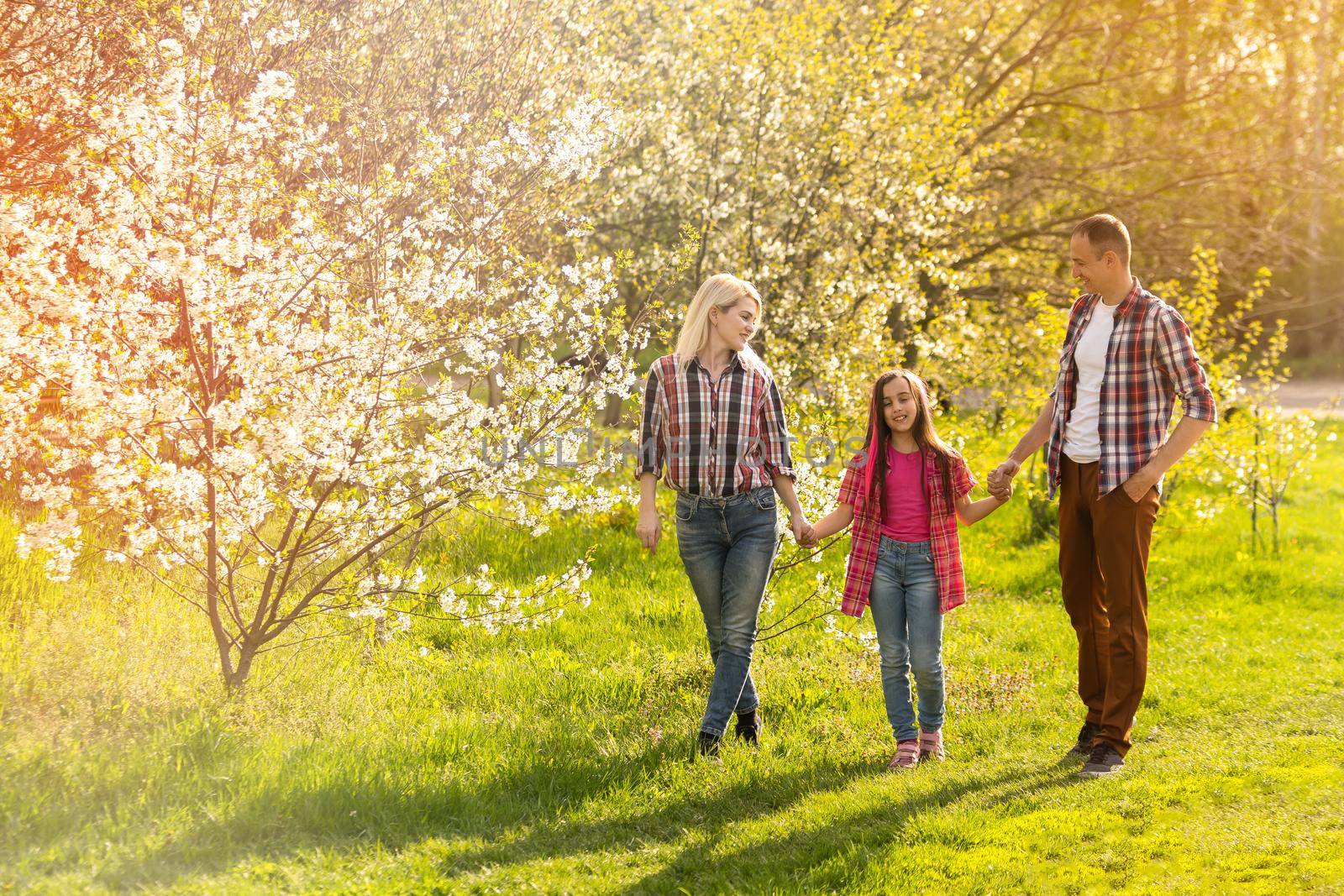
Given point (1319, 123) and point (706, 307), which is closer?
point (706, 307)

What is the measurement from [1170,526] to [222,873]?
9255 mm

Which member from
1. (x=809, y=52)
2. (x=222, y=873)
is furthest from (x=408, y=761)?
(x=809, y=52)

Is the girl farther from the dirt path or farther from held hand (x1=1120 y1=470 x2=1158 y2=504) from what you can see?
the dirt path

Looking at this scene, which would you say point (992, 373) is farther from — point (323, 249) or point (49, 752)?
point (49, 752)

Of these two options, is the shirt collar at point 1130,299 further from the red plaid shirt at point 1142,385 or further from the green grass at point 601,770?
the green grass at point 601,770

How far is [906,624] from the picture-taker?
16.8 ft

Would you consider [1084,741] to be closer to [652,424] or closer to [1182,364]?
[1182,364]

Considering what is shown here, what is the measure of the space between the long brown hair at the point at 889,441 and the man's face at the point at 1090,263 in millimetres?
847

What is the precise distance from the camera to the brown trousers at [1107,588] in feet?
16.0

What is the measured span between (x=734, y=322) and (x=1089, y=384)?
5.31 feet

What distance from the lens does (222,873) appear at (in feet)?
12.3

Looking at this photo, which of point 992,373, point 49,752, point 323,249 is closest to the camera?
point 49,752

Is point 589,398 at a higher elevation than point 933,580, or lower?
higher

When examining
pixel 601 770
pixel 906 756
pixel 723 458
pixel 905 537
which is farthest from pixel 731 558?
pixel 906 756
